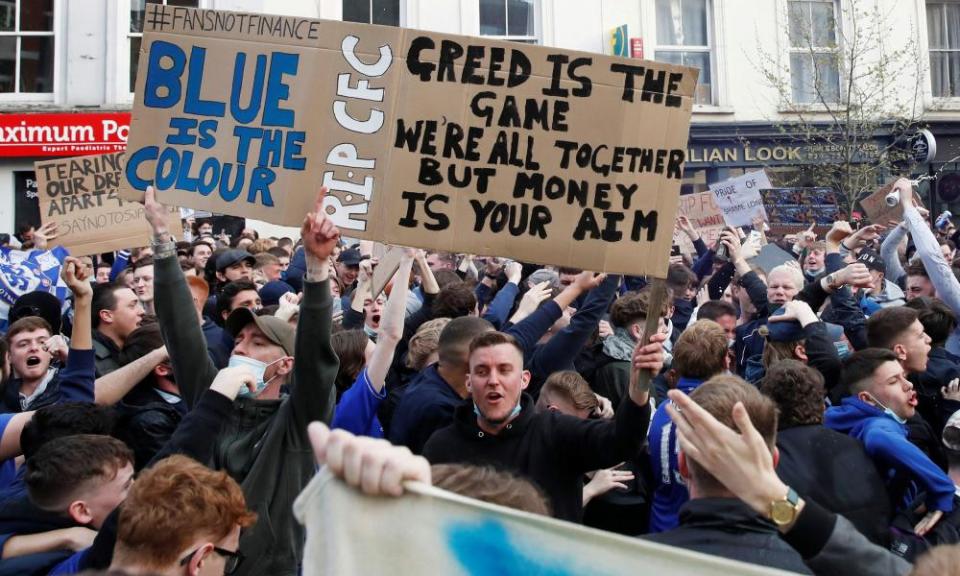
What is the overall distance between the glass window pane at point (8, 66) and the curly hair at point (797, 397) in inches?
787

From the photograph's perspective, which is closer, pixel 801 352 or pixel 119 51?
pixel 801 352

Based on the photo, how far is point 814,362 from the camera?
5.79 meters

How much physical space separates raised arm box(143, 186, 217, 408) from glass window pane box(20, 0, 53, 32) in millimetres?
18975

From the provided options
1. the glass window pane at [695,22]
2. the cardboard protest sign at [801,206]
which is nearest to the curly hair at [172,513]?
the cardboard protest sign at [801,206]

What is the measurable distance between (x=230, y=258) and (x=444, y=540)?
7195 mm

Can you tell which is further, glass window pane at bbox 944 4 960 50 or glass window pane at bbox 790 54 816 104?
glass window pane at bbox 944 4 960 50

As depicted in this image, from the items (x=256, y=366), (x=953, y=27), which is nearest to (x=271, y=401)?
(x=256, y=366)

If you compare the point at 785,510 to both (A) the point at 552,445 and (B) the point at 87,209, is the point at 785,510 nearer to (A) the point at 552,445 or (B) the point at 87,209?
(A) the point at 552,445

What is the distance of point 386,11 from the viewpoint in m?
22.4

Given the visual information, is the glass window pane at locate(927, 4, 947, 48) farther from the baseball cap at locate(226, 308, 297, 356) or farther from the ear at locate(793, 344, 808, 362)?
the baseball cap at locate(226, 308, 297, 356)

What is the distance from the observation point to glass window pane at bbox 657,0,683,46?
23500 millimetres

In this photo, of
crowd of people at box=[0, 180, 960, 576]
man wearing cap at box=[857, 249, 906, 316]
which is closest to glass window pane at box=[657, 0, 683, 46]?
man wearing cap at box=[857, 249, 906, 316]

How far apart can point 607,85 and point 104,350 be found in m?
3.57

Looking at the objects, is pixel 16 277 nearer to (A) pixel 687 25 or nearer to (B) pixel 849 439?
(B) pixel 849 439
